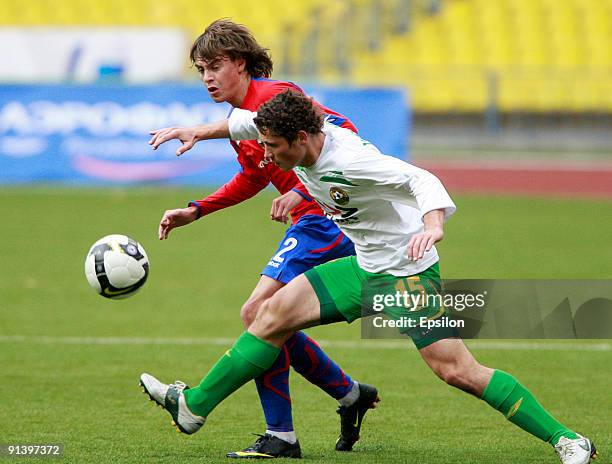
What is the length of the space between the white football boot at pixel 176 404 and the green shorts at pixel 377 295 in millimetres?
A: 705

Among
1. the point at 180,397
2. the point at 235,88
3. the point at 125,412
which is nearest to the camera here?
the point at 180,397

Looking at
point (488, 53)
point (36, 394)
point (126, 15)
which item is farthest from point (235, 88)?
point (126, 15)

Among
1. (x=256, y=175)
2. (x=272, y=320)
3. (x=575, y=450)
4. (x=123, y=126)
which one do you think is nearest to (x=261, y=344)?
(x=272, y=320)

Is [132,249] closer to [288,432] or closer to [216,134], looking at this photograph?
[216,134]

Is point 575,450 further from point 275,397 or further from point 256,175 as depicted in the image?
point 256,175

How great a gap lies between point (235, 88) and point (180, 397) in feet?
5.23

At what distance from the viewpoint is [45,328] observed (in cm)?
848

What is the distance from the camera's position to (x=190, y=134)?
5051 mm

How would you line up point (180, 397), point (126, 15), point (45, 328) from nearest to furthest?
point (180, 397), point (45, 328), point (126, 15)

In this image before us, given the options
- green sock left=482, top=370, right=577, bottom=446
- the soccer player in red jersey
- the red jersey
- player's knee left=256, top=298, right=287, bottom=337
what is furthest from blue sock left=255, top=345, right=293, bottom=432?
green sock left=482, top=370, right=577, bottom=446

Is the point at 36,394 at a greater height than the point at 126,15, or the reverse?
the point at 126,15

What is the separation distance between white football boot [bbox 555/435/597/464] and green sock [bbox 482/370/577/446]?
3cm

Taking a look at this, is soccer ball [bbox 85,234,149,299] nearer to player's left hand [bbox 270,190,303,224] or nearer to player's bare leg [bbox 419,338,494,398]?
player's left hand [bbox 270,190,303,224]

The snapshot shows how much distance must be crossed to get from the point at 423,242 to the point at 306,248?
4.17 feet
